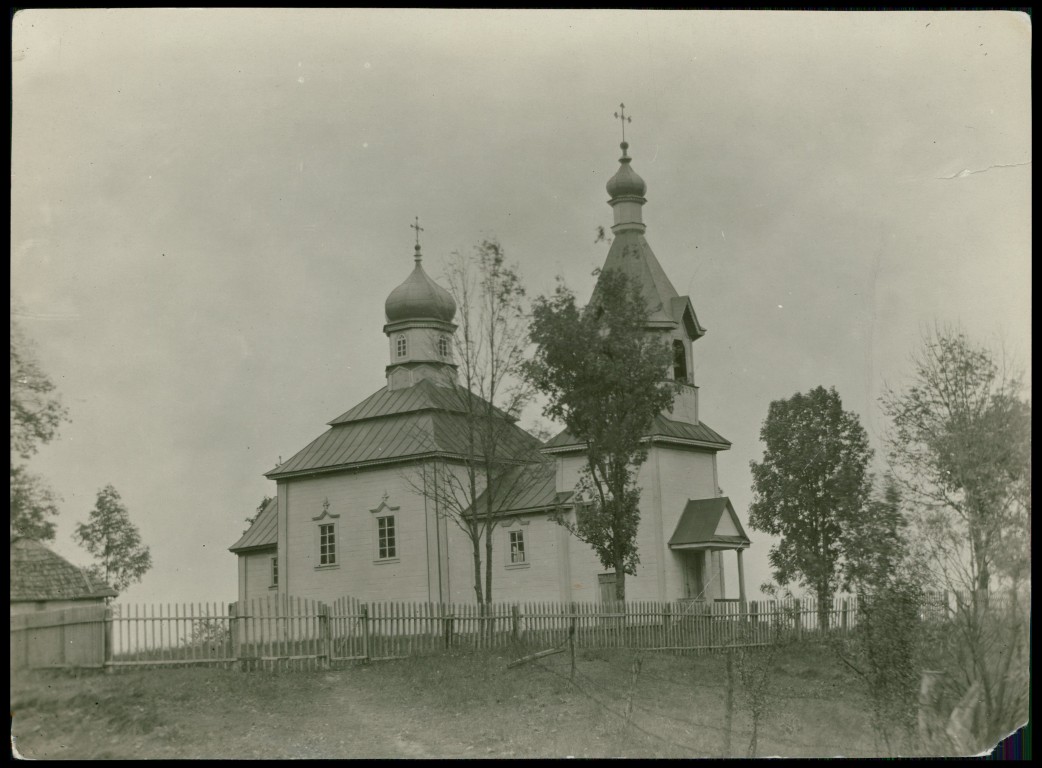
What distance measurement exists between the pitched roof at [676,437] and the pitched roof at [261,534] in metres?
11.8

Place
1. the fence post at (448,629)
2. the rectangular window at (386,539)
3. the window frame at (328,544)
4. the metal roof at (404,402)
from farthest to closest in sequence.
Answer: the metal roof at (404,402) < the window frame at (328,544) < the rectangular window at (386,539) < the fence post at (448,629)

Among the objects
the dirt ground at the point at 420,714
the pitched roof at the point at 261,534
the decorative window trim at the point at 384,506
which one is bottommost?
the dirt ground at the point at 420,714

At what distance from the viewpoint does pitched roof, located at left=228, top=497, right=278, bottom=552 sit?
39.0 meters

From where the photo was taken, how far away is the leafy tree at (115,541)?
18.8 meters

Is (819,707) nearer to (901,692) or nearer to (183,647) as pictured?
(901,692)

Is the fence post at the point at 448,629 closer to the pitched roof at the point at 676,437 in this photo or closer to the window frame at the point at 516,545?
the pitched roof at the point at 676,437

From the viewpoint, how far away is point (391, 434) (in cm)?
3519

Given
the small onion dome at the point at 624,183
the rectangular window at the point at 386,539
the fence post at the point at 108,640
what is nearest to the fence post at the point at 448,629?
the fence post at the point at 108,640

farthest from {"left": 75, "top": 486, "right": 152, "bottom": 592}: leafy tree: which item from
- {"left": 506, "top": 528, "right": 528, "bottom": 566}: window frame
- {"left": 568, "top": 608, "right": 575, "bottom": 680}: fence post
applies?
{"left": 506, "top": 528, "right": 528, "bottom": 566}: window frame

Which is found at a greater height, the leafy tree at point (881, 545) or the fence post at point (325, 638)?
the leafy tree at point (881, 545)

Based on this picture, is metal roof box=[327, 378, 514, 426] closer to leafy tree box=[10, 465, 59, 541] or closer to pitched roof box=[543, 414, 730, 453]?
pitched roof box=[543, 414, 730, 453]

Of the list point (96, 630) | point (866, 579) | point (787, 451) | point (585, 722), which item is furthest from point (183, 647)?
point (787, 451)

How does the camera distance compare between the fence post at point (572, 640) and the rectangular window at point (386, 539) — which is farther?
the rectangular window at point (386, 539)

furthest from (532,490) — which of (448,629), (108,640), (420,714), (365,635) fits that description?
(108,640)
